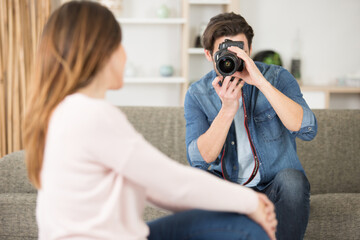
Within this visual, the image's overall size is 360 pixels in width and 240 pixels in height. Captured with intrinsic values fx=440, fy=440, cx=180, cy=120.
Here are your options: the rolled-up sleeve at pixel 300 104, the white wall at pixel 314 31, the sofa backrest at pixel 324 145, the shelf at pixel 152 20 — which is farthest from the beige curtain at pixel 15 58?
the rolled-up sleeve at pixel 300 104

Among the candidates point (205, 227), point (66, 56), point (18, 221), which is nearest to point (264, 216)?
point (205, 227)

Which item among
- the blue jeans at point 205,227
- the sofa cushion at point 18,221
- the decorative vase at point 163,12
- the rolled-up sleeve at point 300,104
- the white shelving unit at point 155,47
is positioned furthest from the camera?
the white shelving unit at point 155,47

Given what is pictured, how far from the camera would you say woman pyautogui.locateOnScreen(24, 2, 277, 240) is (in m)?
0.75

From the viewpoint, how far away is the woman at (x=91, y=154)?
0.75 meters

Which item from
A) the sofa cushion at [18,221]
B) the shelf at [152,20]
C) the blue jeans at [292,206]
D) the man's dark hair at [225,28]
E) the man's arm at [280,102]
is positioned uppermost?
the shelf at [152,20]

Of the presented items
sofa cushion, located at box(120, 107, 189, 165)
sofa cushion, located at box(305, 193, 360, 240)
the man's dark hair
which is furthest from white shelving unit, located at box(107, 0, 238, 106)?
sofa cushion, located at box(305, 193, 360, 240)

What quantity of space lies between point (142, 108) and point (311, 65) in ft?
6.91

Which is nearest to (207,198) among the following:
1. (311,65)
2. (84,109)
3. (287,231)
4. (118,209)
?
(118,209)

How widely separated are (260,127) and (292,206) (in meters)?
0.32

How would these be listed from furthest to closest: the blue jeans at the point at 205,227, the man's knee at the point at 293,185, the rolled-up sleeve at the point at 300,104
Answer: the rolled-up sleeve at the point at 300,104, the man's knee at the point at 293,185, the blue jeans at the point at 205,227

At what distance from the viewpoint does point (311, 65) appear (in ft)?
11.9

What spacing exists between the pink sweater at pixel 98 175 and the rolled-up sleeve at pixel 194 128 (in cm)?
63

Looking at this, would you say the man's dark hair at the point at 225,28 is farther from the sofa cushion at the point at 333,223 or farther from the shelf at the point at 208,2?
the shelf at the point at 208,2

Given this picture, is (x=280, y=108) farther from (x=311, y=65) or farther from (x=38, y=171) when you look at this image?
(x=311, y=65)
